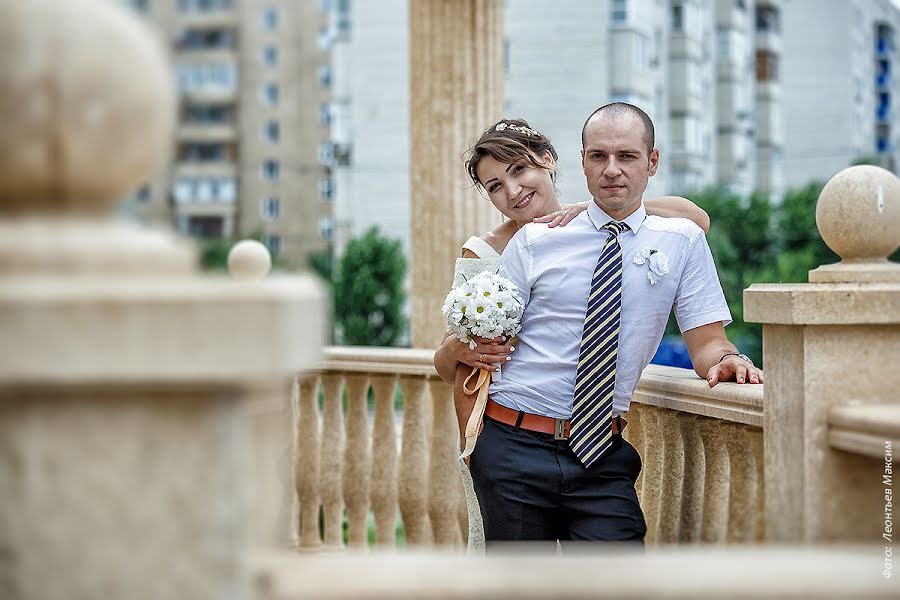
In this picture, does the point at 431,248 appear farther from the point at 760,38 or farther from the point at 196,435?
the point at 760,38

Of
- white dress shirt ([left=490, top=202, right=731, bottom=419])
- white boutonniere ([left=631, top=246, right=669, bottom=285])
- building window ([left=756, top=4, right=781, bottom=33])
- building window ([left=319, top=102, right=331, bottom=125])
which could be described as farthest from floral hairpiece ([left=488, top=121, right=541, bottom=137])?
building window ([left=756, top=4, right=781, bottom=33])

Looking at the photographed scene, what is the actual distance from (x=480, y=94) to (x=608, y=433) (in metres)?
3.53

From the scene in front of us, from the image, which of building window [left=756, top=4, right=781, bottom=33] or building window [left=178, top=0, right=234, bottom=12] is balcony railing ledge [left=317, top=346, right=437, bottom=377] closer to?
building window [left=756, top=4, right=781, bottom=33]

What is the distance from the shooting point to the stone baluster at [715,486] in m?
3.48

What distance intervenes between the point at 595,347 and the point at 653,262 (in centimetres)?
31

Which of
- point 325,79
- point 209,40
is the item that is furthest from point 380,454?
point 209,40

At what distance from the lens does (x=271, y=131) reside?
60.4m

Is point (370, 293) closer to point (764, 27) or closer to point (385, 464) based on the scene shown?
point (764, 27)

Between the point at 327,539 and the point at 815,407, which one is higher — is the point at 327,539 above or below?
below

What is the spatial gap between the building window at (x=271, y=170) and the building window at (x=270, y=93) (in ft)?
10.8

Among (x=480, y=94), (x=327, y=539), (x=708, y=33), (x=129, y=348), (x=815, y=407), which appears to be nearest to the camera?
(x=129, y=348)

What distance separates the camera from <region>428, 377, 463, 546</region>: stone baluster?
5.49 metres

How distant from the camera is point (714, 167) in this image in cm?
5425

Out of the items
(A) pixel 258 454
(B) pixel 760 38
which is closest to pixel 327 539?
(A) pixel 258 454
